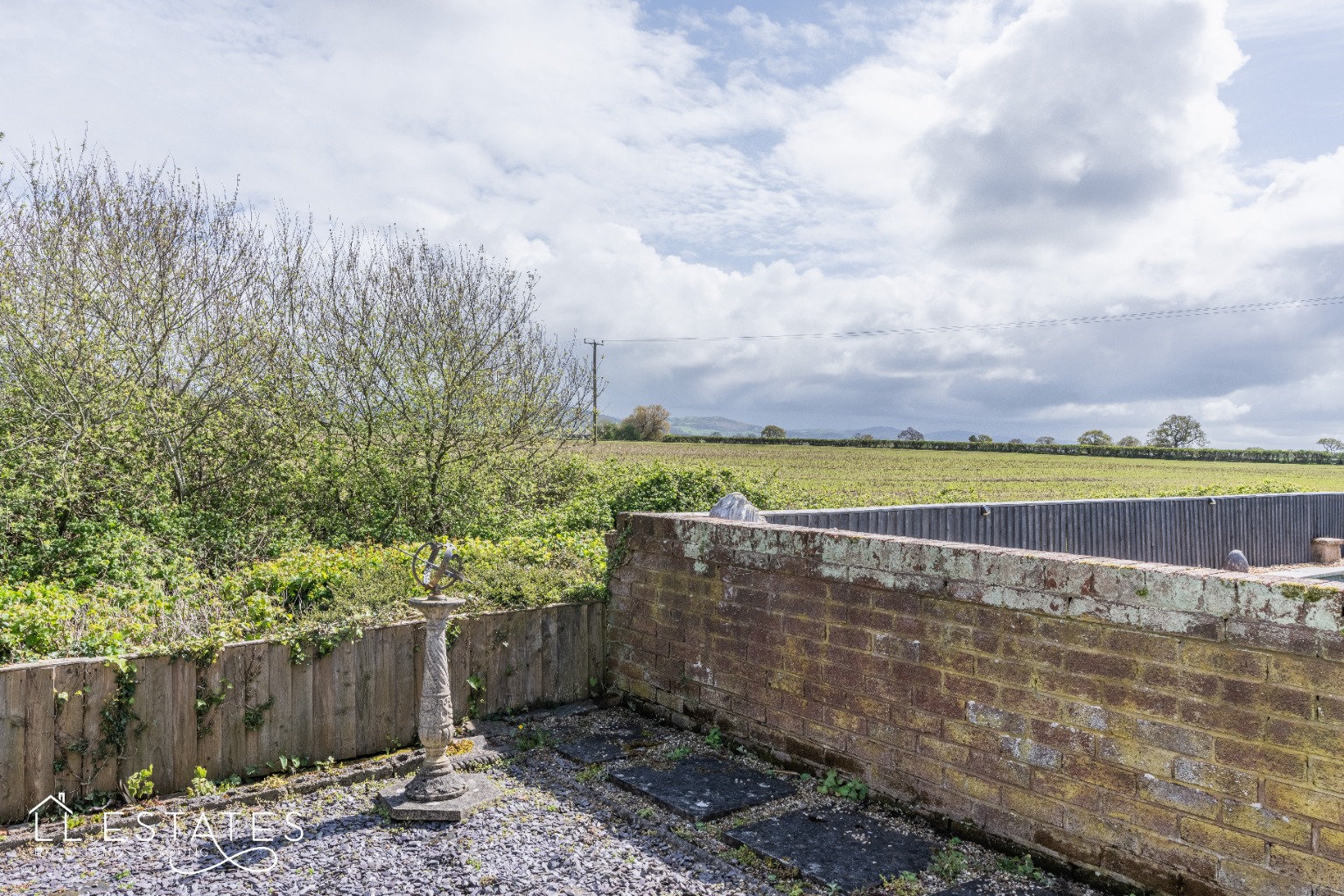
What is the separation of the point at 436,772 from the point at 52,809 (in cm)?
212

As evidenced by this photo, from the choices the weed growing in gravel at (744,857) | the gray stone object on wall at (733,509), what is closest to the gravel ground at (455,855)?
the weed growing in gravel at (744,857)

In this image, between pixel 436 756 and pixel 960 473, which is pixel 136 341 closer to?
pixel 436 756

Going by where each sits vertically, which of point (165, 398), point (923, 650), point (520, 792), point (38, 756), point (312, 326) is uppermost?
point (312, 326)

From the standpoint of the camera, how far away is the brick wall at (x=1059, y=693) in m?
3.44

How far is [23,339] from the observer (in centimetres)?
1002

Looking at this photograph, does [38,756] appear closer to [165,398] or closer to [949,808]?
[949,808]

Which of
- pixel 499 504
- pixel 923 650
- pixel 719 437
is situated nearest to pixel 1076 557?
pixel 923 650

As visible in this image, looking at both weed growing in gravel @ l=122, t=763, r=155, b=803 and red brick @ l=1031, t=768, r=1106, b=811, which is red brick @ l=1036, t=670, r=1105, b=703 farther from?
weed growing in gravel @ l=122, t=763, r=155, b=803

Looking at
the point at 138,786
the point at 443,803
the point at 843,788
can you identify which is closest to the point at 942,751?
the point at 843,788

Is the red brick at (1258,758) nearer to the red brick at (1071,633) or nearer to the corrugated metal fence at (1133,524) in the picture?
the red brick at (1071,633)

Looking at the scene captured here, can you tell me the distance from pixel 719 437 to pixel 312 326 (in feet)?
152

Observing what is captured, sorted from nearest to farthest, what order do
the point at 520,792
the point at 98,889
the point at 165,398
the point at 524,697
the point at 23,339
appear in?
1. the point at 98,889
2. the point at 520,792
3. the point at 524,697
4. the point at 23,339
5. the point at 165,398

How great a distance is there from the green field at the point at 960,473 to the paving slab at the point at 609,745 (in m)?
9.67
